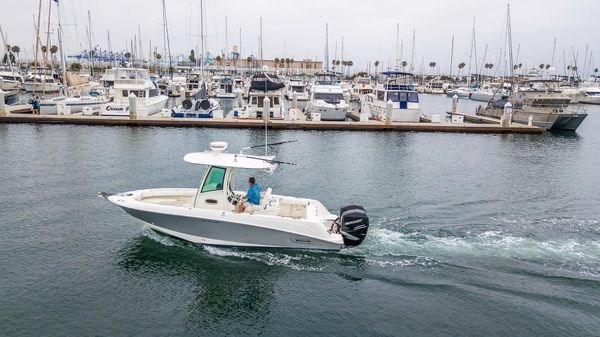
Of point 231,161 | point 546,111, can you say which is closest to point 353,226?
point 231,161

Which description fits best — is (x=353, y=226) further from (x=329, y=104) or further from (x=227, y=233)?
(x=329, y=104)

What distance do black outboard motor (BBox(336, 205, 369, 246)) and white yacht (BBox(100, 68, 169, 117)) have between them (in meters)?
33.4

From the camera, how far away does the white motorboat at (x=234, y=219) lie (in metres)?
13.5

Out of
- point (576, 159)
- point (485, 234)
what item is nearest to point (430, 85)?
point (576, 159)

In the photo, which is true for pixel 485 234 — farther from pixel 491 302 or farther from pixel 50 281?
pixel 50 281

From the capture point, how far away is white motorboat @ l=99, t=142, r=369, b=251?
44.3 feet

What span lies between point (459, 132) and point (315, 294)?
3256cm

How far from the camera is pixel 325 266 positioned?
1323 centimetres

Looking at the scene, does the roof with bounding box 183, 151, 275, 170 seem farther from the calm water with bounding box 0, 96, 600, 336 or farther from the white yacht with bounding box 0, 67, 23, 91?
the white yacht with bounding box 0, 67, 23, 91

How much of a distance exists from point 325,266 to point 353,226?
137 cm

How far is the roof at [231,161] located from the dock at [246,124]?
25.4m

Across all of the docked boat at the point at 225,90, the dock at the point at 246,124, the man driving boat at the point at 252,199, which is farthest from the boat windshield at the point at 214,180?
the docked boat at the point at 225,90

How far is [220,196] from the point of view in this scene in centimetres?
1393

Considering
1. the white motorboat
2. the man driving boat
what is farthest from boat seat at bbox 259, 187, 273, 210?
the man driving boat
